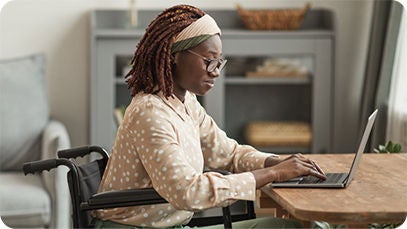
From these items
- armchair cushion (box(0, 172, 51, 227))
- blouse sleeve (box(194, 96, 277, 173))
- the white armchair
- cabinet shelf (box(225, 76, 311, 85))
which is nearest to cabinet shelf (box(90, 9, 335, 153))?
cabinet shelf (box(225, 76, 311, 85))

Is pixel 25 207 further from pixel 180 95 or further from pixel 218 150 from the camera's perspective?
pixel 180 95

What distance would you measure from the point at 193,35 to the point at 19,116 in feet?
7.15

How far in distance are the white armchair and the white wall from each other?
0.90 ft

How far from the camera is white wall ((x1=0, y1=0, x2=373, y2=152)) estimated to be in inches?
178

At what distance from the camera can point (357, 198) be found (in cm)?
193

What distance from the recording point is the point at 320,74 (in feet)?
14.2

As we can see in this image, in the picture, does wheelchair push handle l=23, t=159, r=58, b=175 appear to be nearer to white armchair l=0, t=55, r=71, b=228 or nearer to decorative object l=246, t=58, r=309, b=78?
white armchair l=0, t=55, r=71, b=228

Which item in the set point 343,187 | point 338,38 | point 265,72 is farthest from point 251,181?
point 338,38

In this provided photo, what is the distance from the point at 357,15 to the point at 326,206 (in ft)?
9.75

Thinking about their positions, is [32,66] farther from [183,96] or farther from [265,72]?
[183,96]

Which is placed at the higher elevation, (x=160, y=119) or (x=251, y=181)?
(x=160, y=119)

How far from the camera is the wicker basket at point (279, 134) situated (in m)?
4.38

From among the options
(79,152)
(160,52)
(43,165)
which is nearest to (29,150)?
(79,152)

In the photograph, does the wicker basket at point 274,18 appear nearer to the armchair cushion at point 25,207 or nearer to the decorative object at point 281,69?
the decorative object at point 281,69
